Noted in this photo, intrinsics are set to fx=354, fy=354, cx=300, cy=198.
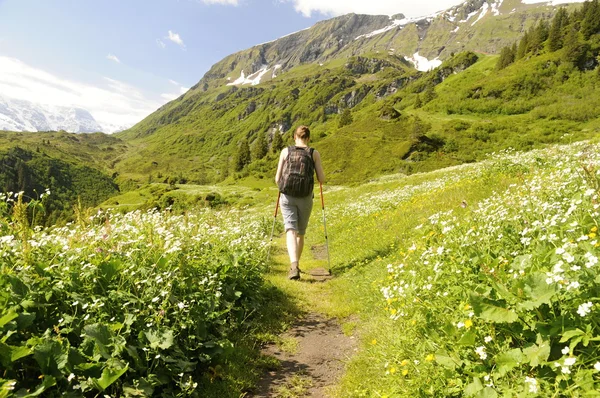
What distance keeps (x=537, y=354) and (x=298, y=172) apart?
22.5 feet

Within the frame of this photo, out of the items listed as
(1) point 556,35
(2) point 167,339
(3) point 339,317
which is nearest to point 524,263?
(2) point 167,339

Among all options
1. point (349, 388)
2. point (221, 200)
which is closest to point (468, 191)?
point (349, 388)

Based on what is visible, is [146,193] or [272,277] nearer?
[272,277]

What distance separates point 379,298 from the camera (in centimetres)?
665

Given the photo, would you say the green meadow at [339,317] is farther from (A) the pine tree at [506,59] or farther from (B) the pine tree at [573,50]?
(A) the pine tree at [506,59]

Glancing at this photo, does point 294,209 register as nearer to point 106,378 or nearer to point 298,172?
point 298,172

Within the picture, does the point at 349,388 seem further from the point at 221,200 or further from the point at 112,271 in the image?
the point at 221,200

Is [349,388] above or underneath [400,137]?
underneath

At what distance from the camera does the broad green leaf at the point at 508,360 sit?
2848 millimetres

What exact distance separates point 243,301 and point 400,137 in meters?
83.6

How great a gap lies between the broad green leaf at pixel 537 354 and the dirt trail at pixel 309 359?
2.47 m

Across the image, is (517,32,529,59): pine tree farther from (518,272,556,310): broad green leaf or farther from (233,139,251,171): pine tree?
(518,272,556,310): broad green leaf

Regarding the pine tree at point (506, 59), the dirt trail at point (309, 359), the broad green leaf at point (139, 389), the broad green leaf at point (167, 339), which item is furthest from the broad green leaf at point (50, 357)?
the pine tree at point (506, 59)

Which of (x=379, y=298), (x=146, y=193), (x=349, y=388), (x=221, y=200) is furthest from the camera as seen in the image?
(x=146, y=193)
